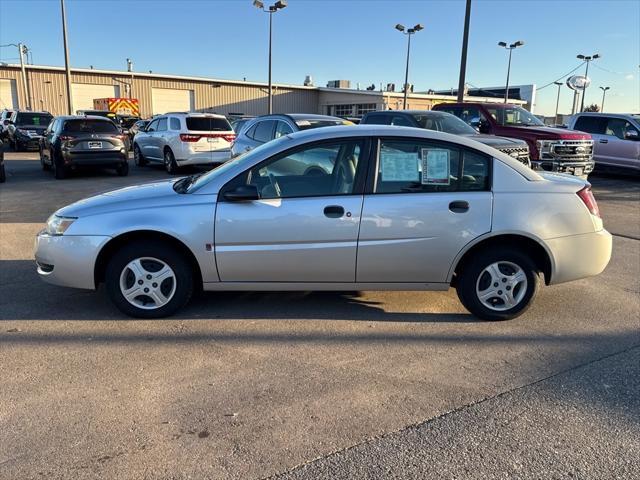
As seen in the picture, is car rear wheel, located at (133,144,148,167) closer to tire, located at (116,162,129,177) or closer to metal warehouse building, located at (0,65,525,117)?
tire, located at (116,162,129,177)

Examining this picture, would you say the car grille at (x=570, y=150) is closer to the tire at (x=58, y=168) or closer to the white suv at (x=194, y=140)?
the white suv at (x=194, y=140)

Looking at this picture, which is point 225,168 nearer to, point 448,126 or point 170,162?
point 448,126

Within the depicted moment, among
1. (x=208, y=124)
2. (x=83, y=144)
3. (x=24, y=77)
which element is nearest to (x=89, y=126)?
(x=83, y=144)

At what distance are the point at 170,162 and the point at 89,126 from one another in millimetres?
2466

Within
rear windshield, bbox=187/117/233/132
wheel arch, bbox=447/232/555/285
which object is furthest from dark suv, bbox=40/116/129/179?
wheel arch, bbox=447/232/555/285

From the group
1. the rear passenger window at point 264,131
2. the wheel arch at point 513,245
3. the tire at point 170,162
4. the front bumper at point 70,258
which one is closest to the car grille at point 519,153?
the rear passenger window at point 264,131

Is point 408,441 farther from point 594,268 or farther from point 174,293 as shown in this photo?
point 594,268

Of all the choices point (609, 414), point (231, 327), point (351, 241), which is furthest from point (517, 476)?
point (231, 327)

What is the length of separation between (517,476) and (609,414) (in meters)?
0.94

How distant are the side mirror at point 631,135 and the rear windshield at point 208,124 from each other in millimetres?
11378

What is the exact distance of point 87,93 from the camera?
47844mm

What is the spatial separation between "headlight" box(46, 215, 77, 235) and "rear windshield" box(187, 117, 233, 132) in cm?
1098

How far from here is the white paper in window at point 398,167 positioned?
4371 mm

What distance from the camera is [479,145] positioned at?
4.50m
